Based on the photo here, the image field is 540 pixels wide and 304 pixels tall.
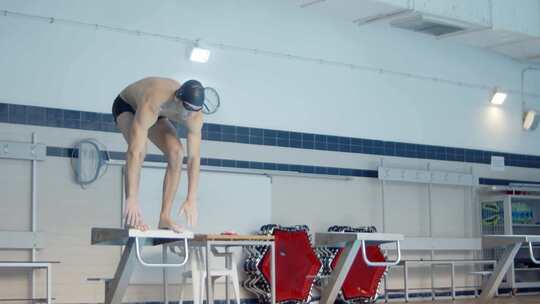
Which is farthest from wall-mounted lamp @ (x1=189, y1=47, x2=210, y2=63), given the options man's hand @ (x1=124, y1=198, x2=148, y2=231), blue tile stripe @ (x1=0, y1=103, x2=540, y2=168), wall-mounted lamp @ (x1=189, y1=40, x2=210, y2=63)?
man's hand @ (x1=124, y1=198, x2=148, y2=231)

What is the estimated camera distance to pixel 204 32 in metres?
9.07

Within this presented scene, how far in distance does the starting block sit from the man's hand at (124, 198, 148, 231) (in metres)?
0.05

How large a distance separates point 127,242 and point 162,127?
39.4 inches

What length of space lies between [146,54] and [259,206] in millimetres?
2100

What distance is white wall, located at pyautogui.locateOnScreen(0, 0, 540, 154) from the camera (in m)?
8.13

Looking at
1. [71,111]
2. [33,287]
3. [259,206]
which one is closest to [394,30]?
[259,206]

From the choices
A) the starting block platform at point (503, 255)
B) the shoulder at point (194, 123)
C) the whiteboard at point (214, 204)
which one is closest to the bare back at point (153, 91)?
the shoulder at point (194, 123)

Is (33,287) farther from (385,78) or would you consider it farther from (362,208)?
(385,78)

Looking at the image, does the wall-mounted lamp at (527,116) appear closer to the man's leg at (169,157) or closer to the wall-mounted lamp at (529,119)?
the wall-mounted lamp at (529,119)

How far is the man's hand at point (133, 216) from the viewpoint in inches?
210

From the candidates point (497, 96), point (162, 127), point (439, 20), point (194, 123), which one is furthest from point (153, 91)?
point (497, 96)

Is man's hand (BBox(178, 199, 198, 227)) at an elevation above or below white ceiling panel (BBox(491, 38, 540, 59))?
below

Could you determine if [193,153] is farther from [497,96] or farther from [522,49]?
[522,49]

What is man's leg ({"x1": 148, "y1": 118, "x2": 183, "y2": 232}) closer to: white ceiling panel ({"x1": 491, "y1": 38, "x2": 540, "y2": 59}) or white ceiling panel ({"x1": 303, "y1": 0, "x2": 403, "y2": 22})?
white ceiling panel ({"x1": 303, "y1": 0, "x2": 403, "y2": 22})
